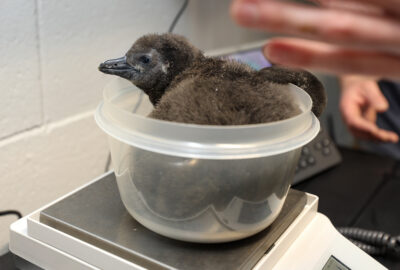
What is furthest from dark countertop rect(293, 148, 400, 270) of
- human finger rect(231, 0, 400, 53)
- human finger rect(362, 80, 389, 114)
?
human finger rect(231, 0, 400, 53)

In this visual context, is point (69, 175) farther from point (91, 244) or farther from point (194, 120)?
point (194, 120)

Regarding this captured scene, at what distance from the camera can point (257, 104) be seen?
1.53 feet

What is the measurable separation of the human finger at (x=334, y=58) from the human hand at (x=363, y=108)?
806 mm

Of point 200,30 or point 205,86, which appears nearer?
point 205,86

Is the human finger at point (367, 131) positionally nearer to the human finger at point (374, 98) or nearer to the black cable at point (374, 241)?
the human finger at point (374, 98)

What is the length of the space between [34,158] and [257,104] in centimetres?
50

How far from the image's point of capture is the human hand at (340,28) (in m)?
0.29

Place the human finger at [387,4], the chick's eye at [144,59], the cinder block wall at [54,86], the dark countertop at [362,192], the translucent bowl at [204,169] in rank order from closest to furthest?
1. the human finger at [387,4]
2. the translucent bowl at [204,169]
3. the chick's eye at [144,59]
4. the cinder block wall at [54,86]
5. the dark countertop at [362,192]

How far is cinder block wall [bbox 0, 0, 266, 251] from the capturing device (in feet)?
2.41

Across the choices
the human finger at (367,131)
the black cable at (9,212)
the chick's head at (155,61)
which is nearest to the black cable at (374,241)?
the human finger at (367,131)

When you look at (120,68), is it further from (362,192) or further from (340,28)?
(362,192)

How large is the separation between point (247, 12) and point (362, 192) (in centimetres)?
78

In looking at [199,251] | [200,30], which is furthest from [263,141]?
[200,30]

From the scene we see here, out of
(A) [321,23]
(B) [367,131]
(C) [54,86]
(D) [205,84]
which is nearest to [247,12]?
(A) [321,23]
